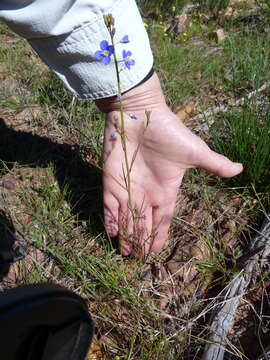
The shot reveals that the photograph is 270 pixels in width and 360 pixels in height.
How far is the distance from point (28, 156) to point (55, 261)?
0.61 meters

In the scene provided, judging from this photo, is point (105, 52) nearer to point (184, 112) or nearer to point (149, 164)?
point (149, 164)

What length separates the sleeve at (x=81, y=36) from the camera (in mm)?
1143

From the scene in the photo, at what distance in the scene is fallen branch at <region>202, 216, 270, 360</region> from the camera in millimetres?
1101

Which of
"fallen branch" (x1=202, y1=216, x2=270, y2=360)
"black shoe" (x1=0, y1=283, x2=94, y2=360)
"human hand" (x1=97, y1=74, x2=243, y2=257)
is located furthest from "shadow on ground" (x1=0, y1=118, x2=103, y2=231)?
"black shoe" (x1=0, y1=283, x2=94, y2=360)

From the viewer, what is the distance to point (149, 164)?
1.48m

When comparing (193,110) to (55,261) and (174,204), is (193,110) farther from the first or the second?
(55,261)

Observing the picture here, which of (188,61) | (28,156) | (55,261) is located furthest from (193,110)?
(55,261)

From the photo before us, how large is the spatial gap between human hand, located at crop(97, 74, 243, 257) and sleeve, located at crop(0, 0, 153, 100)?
0.09m

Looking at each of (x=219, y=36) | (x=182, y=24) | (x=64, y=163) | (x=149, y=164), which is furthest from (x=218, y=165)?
(x=182, y=24)

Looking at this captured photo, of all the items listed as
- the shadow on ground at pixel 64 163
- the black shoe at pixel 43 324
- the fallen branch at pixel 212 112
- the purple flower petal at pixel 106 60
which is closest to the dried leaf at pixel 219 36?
the fallen branch at pixel 212 112

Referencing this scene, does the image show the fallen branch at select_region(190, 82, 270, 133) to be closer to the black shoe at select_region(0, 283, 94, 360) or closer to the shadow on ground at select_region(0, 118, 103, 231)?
the shadow on ground at select_region(0, 118, 103, 231)

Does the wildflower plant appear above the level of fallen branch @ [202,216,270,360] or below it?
above

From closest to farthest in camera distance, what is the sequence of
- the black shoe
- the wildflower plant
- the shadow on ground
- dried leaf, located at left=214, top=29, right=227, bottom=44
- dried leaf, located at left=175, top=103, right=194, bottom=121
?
the black shoe → the wildflower plant → the shadow on ground → dried leaf, located at left=175, top=103, right=194, bottom=121 → dried leaf, located at left=214, top=29, right=227, bottom=44

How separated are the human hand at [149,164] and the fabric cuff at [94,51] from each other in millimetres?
77
